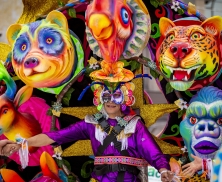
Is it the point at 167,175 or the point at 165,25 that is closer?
the point at 167,175

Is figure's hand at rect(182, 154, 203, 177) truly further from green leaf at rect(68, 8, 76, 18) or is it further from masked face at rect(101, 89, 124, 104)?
green leaf at rect(68, 8, 76, 18)

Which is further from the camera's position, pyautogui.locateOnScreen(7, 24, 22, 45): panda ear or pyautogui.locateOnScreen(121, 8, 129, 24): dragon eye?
pyautogui.locateOnScreen(7, 24, 22, 45): panda ear

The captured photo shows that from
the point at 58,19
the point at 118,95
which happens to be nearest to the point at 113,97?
the point at 118,95

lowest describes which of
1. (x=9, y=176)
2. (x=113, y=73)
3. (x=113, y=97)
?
(x=9, y=176)

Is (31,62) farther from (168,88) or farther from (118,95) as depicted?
(168,88)

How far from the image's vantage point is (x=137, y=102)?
2770 mm

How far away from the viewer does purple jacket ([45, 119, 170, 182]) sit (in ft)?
8.23

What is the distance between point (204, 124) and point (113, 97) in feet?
1.63

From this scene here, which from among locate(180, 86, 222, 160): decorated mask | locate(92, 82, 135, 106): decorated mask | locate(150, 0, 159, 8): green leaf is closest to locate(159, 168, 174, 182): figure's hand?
locate(180, 86, 222, 160): decorated mask

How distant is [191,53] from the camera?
2463 mm

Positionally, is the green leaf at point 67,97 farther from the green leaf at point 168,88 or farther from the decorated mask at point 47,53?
the green leaf at point 168,88

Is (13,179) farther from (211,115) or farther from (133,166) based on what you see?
(211,115)

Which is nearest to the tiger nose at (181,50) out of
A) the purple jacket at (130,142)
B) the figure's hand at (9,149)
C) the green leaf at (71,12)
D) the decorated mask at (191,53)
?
the decorated mask at (191,53)

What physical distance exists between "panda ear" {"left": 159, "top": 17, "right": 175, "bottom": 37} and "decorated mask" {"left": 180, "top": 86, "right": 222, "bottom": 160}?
373 millimetres
